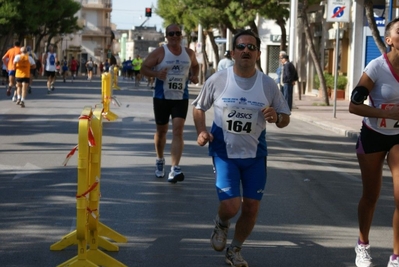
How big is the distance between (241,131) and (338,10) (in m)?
18.5

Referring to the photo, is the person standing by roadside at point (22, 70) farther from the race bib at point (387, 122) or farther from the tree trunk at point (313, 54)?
the race bib at point (387, 122)

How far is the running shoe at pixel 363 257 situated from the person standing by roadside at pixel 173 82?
4.36m

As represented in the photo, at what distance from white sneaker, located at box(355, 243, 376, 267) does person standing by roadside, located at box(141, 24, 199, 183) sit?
4360mm

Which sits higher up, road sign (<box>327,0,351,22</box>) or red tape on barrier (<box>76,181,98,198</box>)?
road sign (<box>327,0,351,22</box>)

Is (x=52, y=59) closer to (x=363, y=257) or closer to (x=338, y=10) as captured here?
(x=338, y=10)

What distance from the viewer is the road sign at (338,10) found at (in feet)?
79.8

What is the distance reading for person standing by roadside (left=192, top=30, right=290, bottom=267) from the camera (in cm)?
659

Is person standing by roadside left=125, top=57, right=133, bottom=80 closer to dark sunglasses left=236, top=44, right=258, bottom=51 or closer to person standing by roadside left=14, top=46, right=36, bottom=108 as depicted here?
person standing by roadside left=14, top=46, right=36, bottom=108

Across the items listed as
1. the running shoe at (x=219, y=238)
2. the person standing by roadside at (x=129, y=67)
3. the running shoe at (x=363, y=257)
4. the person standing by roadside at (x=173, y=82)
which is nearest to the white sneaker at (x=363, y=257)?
the running shoe at (x=363, y=257)

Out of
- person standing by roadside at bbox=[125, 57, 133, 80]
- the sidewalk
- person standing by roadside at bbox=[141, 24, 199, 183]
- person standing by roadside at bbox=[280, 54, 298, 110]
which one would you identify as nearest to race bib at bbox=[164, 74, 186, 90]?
person standing by roadside at bbox=[141, 24, 199, 183]

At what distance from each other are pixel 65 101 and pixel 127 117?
7.50 meters

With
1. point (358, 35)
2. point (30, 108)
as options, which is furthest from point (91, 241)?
point (358, 35)

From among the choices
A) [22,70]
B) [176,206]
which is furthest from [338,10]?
[176,206]

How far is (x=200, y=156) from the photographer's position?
1440 cm
